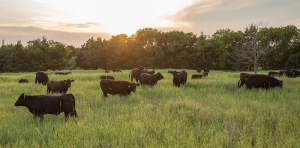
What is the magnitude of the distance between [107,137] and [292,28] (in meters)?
63.8

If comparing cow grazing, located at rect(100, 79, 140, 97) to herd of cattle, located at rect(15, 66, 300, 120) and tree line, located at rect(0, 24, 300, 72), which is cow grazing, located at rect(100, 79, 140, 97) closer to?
herd of cattle, located at rect(15, 66, 300, 120)

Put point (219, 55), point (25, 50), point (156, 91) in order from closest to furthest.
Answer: point (156, 91) < point (219, 55) < point (25, 50)

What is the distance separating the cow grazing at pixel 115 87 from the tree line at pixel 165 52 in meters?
45.0

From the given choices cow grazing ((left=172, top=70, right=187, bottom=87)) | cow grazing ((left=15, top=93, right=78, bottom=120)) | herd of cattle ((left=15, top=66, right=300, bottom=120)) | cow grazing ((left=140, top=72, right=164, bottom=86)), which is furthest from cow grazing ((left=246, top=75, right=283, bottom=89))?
cow grazing ((left=15, top=93, right=78, bottom=120))

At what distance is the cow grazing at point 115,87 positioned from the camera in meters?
9.32

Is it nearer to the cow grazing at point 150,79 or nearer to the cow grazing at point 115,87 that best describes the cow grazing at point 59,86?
the cow grazing at point 115,87

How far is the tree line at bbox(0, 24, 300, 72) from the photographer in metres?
48.2

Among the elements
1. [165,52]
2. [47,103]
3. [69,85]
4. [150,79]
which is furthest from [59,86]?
[165,52]

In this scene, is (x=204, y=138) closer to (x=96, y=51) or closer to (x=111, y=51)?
(x=111, y=51)

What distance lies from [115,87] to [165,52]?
53.2 metres

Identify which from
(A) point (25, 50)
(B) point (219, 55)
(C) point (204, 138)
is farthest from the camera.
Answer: (A) point (25, 50)

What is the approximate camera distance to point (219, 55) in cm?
5425

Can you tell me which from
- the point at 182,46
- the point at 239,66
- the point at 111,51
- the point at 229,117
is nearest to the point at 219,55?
the point at 239,66

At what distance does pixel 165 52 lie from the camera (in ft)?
201
